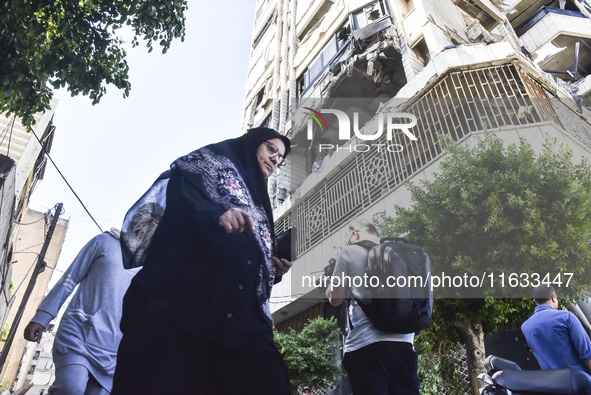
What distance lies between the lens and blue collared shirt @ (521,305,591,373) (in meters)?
2.38

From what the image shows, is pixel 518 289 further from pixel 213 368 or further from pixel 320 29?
pixel 320 29

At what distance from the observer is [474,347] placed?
14.7 feet

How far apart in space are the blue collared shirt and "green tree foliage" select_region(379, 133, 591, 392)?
5.62 feet

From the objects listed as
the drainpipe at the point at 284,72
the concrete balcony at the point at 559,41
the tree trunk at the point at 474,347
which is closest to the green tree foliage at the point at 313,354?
the tree trunk at the point at 474,347

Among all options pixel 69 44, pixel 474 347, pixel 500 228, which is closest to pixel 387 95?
pixel 500 228

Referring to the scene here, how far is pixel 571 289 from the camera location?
13.9 feet

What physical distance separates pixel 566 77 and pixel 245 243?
814 inches

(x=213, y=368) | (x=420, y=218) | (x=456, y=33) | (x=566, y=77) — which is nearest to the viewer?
(x=213, y=368)

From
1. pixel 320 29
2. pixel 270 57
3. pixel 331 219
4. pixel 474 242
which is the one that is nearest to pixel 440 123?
pixel 331 219

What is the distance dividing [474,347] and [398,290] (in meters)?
3.08

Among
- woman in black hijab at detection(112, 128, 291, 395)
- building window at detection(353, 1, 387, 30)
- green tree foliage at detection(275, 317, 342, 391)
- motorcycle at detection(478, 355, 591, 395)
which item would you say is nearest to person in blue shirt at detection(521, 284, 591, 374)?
motorcycle at detection(478, 355, 591, 395)

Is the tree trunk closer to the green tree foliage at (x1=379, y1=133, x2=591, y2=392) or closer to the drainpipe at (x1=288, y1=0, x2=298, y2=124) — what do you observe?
the green tree foliage at (x1=379, y1=133, x2=591, y2=392)

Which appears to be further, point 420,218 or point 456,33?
point 456,33

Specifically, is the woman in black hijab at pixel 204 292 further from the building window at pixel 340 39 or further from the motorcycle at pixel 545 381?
the building window at pixel 340 39
